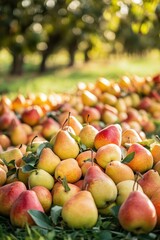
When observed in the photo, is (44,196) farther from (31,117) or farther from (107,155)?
(31,117)

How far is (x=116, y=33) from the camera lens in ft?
100

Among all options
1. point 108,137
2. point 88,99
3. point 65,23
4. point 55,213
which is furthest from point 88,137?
point 65,23

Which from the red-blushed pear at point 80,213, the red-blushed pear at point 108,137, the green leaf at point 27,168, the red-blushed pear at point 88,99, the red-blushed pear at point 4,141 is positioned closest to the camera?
the red-blushed pear at point 80,213

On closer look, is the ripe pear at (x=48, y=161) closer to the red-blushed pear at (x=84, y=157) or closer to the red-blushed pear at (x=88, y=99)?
the red-blushed pear at (x=84, y=157)

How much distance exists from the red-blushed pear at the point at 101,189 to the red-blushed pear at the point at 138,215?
0.21 meters

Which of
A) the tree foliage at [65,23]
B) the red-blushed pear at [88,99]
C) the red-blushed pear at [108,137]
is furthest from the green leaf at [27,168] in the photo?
the red-blushed pear at [88,99]

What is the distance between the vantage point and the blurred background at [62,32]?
6547mm

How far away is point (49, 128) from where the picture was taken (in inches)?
184

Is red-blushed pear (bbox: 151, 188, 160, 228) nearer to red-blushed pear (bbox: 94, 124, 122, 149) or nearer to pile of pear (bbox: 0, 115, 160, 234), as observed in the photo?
pile of pear (bbox: 0, 115, 160, 234)

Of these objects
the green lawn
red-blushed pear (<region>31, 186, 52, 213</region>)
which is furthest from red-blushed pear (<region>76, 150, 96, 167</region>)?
the green lawn

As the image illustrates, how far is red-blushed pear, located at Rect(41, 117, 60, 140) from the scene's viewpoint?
4648 mm

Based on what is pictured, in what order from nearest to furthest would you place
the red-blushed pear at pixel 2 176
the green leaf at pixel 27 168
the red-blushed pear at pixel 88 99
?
the green leaf at pixel 27 168 < the red-blushed pear at pixel 2 176 < the red-blushed pear at pixel 88 99

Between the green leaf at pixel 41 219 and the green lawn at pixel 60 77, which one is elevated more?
the green leaf at pixel 41 219

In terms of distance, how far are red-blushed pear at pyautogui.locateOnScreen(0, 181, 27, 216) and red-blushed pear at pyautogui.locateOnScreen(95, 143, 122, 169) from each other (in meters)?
0.49
